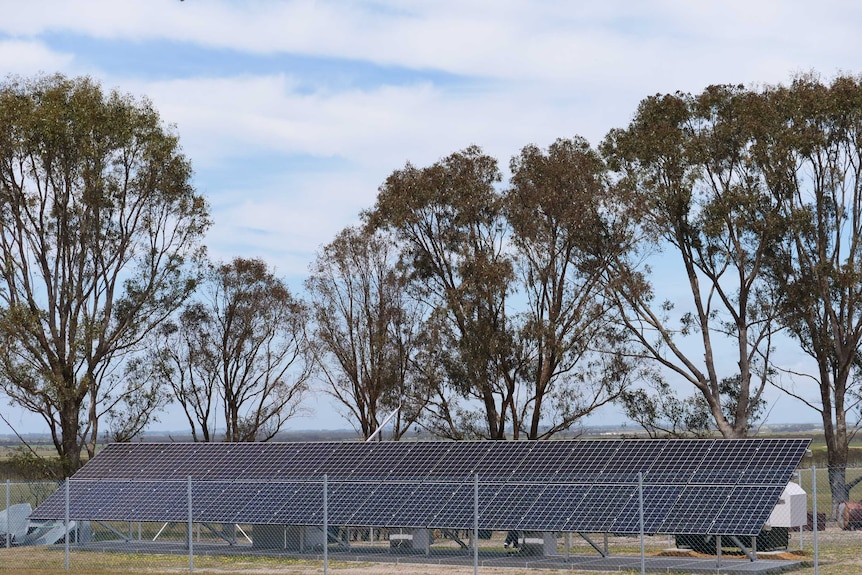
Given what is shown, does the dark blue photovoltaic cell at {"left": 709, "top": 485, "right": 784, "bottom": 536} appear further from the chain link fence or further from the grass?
the grass

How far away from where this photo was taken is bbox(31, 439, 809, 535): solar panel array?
22.8 meters

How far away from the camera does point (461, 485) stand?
83.7 feet

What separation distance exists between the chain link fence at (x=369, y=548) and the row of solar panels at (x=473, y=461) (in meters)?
1.15

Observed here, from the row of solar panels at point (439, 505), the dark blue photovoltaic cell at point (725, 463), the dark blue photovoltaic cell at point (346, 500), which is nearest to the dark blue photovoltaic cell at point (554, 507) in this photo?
the row of solar panels at point (439, 505)

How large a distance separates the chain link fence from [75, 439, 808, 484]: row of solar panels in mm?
1147

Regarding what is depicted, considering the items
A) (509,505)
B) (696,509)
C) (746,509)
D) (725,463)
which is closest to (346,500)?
(509,505)

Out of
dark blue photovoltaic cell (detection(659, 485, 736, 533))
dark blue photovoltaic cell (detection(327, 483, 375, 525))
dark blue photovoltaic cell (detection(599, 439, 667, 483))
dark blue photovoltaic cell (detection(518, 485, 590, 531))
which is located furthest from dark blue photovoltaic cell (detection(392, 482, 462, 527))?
dark blue photovoltaic cell (detection(659, 485, 736, 533))

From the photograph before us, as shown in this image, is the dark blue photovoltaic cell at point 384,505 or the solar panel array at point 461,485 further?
the dark blue photovoltaic cell at point 384,505

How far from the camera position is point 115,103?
1603 inches

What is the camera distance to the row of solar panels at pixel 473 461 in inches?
961

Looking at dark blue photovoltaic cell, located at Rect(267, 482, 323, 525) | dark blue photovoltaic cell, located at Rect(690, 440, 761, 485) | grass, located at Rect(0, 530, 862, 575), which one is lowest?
grass, located at Rect(0, 530, 862, 575)

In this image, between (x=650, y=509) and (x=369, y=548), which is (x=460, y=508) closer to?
(x=650, y=509)

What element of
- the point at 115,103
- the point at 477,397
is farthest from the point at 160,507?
the point at 477,397

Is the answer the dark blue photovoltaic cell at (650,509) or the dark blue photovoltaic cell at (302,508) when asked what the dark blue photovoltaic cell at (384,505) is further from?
the dark blue photovoltaic cell at (650,509)
